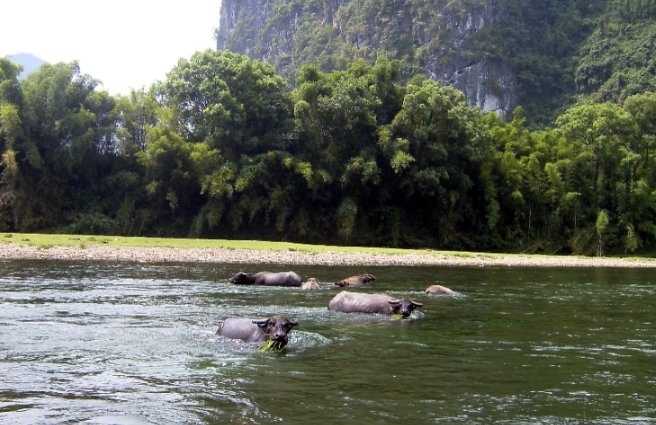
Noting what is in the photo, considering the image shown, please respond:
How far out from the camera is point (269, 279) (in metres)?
23.6

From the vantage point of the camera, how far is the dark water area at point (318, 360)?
7.99 meters

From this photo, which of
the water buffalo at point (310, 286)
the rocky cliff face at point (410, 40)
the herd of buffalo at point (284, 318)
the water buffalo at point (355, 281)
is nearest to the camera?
the herd of buffalo at point (284, 318)

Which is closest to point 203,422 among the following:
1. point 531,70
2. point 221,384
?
point 221,384

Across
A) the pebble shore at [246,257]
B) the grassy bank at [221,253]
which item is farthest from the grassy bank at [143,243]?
the pebble shore at [246,257]

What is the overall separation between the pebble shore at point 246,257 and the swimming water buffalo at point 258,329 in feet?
65.1

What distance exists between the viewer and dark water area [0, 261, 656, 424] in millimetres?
7992

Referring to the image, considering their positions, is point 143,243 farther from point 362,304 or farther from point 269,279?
point 362,304

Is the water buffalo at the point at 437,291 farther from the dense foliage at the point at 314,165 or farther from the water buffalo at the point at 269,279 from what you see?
the dense foliage at the point at 314,165

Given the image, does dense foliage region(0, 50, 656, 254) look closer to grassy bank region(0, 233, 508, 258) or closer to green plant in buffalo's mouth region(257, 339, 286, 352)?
grassy bank region(0, 233, 508, 258)

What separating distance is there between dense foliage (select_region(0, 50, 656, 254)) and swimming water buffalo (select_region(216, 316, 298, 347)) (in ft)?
120

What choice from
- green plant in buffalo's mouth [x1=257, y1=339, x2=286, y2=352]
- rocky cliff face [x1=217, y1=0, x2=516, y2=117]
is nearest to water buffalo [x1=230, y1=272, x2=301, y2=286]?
green plant in buffalo's mouth [x1=257, y1=339, x2=286, y2=352]

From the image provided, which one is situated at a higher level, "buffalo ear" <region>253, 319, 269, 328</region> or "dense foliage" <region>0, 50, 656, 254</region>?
"dense foliage" <region>0, 50, 656, 254</region>

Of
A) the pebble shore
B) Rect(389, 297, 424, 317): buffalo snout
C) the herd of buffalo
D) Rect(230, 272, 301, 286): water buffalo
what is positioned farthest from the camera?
the pebble shore

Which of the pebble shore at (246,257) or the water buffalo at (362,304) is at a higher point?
the pebble shore at (246,257)
